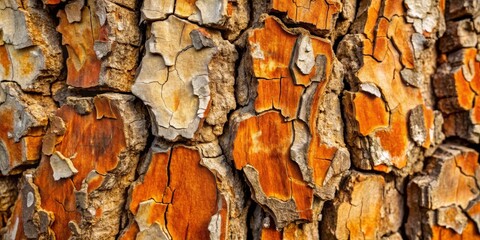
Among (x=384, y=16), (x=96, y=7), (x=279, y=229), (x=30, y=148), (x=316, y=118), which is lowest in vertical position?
(x=279, y=229)

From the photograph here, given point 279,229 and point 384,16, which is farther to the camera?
point 384,16

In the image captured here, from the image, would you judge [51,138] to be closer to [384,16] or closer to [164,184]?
[164,184]

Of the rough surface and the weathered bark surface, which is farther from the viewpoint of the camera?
the rough surface

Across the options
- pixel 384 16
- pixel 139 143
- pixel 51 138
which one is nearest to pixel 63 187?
pixel 51 138

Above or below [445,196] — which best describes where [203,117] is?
above

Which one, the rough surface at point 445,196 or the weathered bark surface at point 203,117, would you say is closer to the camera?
the weathered bark surface at point 203,117

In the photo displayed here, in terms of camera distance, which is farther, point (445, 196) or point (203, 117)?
point (445, 196)

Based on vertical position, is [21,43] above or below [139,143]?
above

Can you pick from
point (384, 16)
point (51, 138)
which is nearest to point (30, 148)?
point (51, 138)
